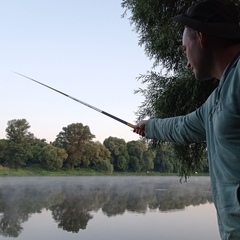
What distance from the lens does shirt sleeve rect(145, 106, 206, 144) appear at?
127 cm

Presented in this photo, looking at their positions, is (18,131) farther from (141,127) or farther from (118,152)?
(141,127)

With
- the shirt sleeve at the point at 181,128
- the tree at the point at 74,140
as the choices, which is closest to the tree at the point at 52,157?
the tree at the point at 74,140

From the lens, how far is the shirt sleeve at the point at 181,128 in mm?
1274

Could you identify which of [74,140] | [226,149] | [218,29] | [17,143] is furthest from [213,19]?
[74,140]

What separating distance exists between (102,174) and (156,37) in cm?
5604

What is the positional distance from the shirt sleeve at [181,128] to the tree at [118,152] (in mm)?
62561

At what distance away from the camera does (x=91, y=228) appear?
14.6 meters

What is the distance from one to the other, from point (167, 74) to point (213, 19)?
7200 millimetres

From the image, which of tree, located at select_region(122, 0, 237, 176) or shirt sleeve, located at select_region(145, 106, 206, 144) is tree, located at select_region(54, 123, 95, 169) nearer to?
tree, located at select_region(122, 0, 237, 176)

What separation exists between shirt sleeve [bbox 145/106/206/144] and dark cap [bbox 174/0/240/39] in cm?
26

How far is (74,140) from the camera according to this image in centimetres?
6216

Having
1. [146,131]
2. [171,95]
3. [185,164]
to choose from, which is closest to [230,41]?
[146,131]

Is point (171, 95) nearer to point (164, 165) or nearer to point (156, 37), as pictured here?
point (156, 37)

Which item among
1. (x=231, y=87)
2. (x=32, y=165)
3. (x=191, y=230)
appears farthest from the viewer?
(x=32, y=165)
